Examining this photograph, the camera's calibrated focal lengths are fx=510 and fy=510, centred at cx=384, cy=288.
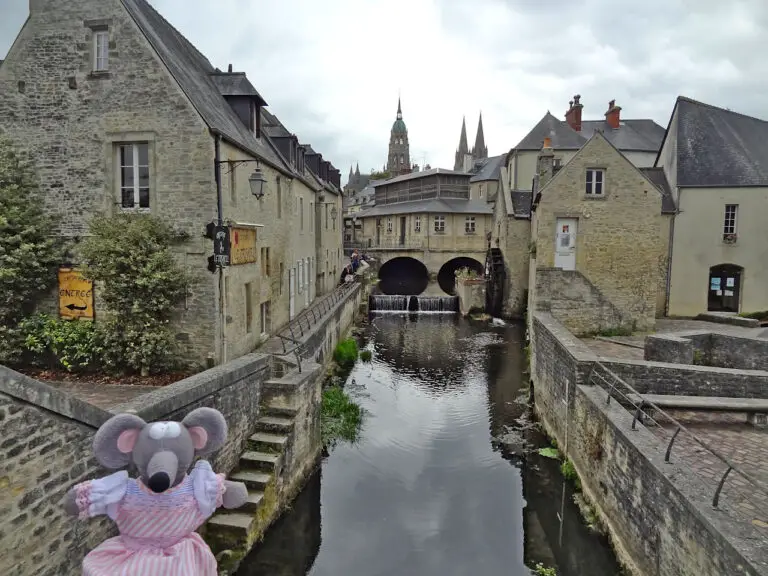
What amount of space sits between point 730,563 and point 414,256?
1375 inches

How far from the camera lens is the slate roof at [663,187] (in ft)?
68.0

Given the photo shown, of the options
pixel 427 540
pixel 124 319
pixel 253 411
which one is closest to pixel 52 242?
pixel 124 319

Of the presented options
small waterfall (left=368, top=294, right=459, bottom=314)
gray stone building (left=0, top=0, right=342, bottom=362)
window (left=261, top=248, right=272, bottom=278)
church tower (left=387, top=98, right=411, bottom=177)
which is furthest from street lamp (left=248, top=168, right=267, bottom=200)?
church tower (left=387, top=98, right=411, bottom=177)

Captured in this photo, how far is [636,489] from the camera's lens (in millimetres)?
6770

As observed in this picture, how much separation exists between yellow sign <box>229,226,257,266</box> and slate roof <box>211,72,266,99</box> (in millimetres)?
4396

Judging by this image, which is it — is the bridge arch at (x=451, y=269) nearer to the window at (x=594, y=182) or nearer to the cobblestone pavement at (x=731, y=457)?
the window at (x=594, y=182)

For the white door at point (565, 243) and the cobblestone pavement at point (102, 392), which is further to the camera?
the white door at point (565, 243)

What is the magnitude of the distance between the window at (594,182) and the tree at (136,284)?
525 inches

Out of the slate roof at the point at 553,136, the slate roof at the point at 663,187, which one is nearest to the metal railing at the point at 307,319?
the slate roof at the point at 663,187

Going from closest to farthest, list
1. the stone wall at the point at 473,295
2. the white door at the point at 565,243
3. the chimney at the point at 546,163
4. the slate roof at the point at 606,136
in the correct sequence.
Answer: the white door at the point at 565,243 < the chimney at the point at 546,163 < the stone wall at the point at 473,295 < the slate roof at the point at 606,136

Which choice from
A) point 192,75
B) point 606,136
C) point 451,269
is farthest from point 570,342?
point 451,269

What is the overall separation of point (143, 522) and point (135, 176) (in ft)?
26.5

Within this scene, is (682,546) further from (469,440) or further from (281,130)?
(281,130)

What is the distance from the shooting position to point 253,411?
8.88 metres
